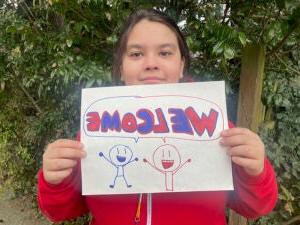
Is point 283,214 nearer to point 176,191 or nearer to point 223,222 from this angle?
point 223,222

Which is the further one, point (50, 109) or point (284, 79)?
point (50, 109)

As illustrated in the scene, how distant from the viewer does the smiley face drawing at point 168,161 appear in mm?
1313

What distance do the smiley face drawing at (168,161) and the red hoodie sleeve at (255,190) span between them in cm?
20

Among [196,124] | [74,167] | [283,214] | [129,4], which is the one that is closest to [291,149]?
[283,214]

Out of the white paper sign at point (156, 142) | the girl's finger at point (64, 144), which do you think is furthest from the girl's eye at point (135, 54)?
the girl's finger at point (64, 144)

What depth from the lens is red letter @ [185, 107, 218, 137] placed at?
130 cm

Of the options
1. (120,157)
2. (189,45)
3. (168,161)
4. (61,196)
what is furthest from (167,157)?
(189,45)

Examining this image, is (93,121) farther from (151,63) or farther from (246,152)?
(246,152)

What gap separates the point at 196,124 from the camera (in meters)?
1.31

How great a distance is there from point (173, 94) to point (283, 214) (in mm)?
2032

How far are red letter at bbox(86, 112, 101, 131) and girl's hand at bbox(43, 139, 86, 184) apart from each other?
0.32 feet

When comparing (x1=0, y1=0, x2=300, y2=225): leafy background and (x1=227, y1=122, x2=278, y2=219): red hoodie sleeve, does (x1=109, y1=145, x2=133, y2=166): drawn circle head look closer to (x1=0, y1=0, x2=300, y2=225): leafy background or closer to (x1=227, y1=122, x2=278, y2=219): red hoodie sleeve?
(x1=227, y1=122, x2=278, y2=219): red hoodie sleeve

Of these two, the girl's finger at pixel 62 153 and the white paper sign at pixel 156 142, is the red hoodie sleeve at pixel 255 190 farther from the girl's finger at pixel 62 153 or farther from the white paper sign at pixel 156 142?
the girl's finger at pixel 62 153

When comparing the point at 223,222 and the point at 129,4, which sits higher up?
the point at 129,4
